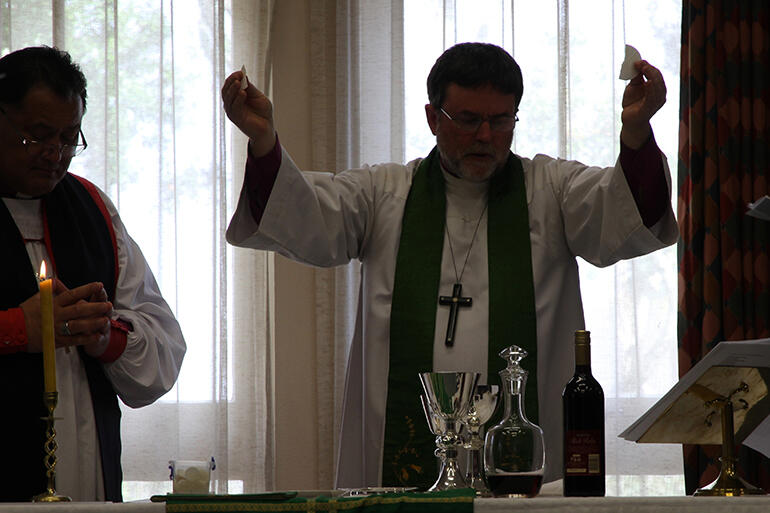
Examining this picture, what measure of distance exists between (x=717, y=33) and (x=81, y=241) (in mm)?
2815

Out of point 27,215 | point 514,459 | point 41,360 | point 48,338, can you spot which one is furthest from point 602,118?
point 48,338

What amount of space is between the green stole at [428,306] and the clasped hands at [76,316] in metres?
0.68

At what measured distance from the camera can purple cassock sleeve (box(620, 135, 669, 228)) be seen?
2205 mm

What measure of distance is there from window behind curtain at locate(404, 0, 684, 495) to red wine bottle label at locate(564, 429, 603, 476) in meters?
2.53

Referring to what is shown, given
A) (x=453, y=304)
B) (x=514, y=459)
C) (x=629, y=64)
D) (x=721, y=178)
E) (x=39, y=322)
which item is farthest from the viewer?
(x=721, y=178)

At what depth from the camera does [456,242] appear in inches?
102

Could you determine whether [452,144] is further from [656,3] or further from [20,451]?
[656,3]

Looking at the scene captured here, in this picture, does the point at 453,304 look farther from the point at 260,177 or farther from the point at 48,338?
the point at 48,338

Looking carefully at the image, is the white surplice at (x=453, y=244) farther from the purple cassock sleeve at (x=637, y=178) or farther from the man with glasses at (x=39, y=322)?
the man with glasses at (x=39, y=322)

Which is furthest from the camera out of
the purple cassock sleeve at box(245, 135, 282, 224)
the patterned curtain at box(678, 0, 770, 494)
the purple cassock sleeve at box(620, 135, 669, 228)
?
the patterned curtain at box(678, 0, 770, 494)

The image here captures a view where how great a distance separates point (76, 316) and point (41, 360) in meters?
0.31

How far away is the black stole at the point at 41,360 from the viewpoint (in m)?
2.26

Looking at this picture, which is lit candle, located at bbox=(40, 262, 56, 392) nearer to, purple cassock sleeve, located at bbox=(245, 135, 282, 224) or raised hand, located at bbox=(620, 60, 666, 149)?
purple cassock sleeve, located at bbox=(245, 135, 282, 224)

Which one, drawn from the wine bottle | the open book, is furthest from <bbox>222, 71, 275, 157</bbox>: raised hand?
the open book
